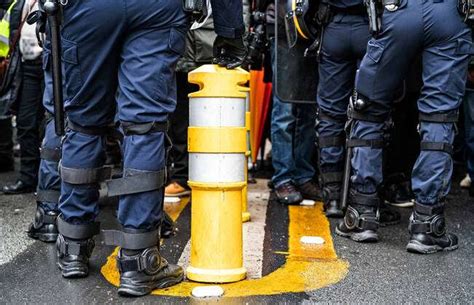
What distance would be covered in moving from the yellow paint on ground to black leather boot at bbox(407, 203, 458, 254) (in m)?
0.49

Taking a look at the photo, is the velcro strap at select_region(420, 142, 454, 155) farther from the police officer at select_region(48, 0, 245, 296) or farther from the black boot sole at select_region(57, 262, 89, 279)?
the black boot sole at select_region(57, 262, 89, 279)

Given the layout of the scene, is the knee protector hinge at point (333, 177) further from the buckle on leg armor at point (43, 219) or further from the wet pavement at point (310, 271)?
the buckle on leg armor at point (43, 219)

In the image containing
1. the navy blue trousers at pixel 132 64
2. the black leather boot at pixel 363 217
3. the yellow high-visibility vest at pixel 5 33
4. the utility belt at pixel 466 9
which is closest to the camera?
the navy blue trousers at pixel 132 64

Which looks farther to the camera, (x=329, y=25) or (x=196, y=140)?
(x=329, y=25)

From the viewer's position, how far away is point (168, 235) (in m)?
4.82

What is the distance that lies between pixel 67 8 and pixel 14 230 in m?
2.02

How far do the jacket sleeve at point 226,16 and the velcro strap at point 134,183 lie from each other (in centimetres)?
76

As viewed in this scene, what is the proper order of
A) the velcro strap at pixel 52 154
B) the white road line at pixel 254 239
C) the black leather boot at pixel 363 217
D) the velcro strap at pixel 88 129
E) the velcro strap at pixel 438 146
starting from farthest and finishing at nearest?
the black leather boot at pixel 363 217, the velcro strap at pixel 52 154, the velcro strap at pixel 438 146, the white road line at pixel 254 239, the velcro strap at pixel 88 129

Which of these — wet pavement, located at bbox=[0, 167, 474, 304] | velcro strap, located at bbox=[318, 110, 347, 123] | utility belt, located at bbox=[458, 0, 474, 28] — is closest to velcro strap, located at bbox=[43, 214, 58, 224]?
wet pavement, located at bbox=[0, 167, 474, 304]

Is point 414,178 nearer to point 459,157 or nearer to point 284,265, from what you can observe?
point 284,265

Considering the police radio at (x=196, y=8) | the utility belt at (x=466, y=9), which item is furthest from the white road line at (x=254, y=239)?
the utility belt at (x=466, y=9)

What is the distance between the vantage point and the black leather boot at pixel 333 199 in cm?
546

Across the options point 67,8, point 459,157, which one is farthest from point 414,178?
point 459,157

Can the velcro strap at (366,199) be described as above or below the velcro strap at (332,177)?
above
